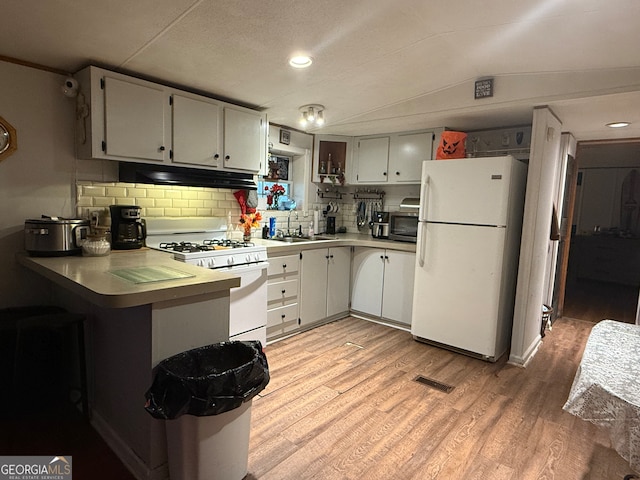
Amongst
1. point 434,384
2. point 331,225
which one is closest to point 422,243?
point 434,384

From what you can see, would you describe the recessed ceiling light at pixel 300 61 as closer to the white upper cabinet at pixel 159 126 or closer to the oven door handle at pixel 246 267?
the white upper cabinet at pixel 159 126

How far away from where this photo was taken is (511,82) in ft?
9.10

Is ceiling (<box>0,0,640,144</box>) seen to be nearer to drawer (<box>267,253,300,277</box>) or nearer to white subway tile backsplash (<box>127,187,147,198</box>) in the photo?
white subway tile backsplash (<box>127,187,147,198</box>)

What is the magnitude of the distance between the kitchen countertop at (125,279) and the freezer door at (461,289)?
208 centimetres

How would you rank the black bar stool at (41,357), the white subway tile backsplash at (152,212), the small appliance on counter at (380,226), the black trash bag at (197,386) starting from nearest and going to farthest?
Result: the black trash bag at (197,386)
the black bar stool at (41,357)
the white subway tile backsplash at (152,212)
the small appliance on counter at (380,226)

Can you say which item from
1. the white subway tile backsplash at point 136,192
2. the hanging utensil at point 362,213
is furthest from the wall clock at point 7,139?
the hanging utensil at point 362,213

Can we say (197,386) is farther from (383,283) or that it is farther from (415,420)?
(383,283)

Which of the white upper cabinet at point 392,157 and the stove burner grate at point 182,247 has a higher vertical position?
the white upper cabinet at point 392,157

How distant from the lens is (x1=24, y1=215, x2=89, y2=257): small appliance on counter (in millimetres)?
2195

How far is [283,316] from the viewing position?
137 inches

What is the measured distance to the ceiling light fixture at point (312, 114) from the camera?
3.31 metres

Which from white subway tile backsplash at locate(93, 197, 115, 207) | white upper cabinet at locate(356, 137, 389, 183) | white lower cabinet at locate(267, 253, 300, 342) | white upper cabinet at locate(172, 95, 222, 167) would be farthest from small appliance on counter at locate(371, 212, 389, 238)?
white subway tile backsplash at locate(93, 197, 115, 207)

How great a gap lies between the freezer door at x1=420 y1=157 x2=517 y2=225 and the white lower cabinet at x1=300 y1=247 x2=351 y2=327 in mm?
1069

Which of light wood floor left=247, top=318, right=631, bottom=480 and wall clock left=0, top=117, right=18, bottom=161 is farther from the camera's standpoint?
wall clock left=0, top=117, right=18, bottom=161
